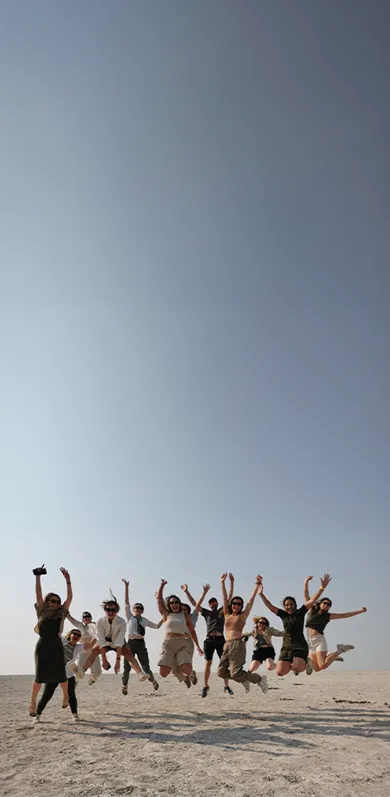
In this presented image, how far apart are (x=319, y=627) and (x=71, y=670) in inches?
230

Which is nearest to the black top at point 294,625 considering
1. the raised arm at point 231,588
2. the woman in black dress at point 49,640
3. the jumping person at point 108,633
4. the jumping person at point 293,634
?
the jumping person at point 293,634

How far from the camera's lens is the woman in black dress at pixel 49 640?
32.2 feet

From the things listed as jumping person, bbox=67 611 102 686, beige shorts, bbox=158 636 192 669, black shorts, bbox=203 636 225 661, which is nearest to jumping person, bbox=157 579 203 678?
beige shorts, bbox=158 636 192 669

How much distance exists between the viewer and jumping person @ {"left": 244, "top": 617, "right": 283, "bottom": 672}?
1303 cm

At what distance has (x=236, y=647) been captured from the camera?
39.9 feet

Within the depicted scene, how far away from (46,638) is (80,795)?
429cm

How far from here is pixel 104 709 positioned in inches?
468

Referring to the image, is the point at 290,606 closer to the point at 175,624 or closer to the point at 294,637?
the point at 294,637

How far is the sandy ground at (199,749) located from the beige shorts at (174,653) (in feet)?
3.02

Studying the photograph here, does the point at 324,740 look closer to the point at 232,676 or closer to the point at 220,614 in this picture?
the point at 232,676

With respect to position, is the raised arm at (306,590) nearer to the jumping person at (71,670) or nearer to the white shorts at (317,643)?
the white shorts at (317,643)

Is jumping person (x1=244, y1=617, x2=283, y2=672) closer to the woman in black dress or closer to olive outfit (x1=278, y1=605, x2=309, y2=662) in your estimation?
olive outfit (x1=278, y1=605, x2=309, y2=662)

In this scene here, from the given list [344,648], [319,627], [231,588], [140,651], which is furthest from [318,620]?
[140,651]

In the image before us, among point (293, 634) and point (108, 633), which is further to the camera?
point (293, 634)
